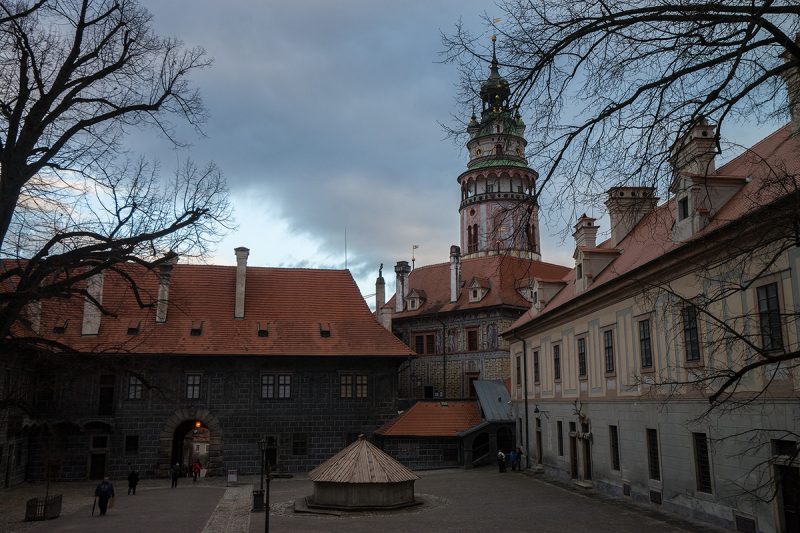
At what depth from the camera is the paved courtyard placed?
1588 cm

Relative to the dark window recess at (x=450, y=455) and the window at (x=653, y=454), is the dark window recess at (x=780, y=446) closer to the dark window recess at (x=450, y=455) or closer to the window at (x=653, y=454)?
the window at (x=653, y=454)

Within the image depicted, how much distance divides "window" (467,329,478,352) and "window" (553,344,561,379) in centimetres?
1648

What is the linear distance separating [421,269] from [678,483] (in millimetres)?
36731

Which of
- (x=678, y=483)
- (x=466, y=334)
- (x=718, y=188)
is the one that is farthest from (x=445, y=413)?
(x=718, y=188)

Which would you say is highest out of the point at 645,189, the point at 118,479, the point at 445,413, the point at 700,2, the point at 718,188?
the point at 718,188

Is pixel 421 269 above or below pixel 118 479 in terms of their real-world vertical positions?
above

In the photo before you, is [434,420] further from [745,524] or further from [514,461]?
[745,524]

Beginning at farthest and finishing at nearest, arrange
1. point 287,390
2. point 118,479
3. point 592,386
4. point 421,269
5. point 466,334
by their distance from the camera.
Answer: point 421,269 < point 466,334 < point 287,390 < point 118,479 < point 592,386

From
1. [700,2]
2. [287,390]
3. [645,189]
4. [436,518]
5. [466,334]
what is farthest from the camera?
[466,334]

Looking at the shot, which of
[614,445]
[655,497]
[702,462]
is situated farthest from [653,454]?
[614,445]

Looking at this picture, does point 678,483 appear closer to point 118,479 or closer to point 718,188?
point 718,188

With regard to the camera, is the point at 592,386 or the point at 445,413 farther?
the point at 445,413

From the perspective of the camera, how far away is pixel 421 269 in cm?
5212

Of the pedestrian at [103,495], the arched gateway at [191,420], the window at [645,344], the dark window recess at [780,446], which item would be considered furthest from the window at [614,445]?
the arched gateway at [191,420]
